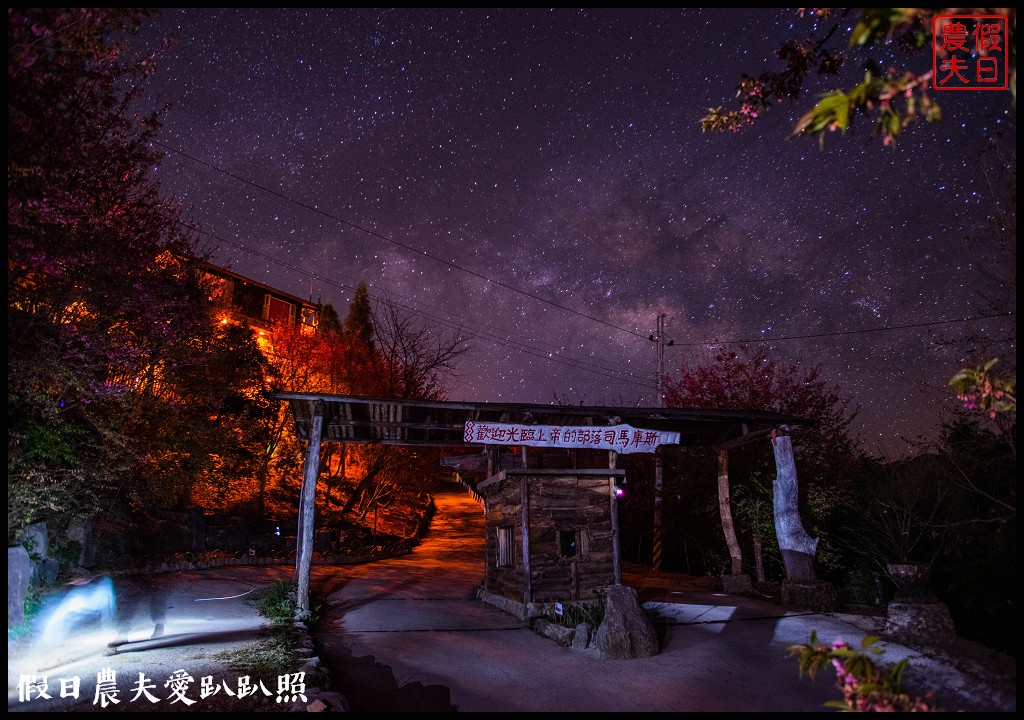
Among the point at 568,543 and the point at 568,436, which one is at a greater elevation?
the point at 568,436

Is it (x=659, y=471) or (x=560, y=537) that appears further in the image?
(x=659, y=471)

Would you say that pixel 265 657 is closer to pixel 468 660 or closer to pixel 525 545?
pixel 468 660

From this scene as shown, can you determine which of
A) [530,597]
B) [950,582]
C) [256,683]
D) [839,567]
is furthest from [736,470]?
[256,683]

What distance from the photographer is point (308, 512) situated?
1409 cm

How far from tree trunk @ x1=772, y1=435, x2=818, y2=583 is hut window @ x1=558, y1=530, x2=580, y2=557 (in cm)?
492

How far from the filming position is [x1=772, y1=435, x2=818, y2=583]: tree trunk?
46.4 feet

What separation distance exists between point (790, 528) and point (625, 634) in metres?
5.92

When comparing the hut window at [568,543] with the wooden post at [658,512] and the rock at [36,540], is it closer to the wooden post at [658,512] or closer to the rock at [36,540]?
the wooden post at [658,512]

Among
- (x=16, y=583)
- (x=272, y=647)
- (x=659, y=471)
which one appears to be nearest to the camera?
(x=16, y=583)

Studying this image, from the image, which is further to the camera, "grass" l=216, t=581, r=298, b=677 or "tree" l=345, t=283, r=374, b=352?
"tree" l=345, t=283, r=374, b=352

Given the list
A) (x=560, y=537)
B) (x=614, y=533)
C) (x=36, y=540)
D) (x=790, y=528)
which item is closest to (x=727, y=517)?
(x=790, y=528)

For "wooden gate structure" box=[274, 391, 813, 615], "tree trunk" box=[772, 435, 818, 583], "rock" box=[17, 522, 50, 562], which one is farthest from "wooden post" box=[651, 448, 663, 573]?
"rock" box=[17, 522, 50, 562]

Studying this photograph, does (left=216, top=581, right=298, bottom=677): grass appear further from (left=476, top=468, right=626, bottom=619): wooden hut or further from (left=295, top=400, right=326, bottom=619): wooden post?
(left=476, top=468, right=626, bottom=619): wooden hut

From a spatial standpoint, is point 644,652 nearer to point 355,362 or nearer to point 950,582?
point 950,582
